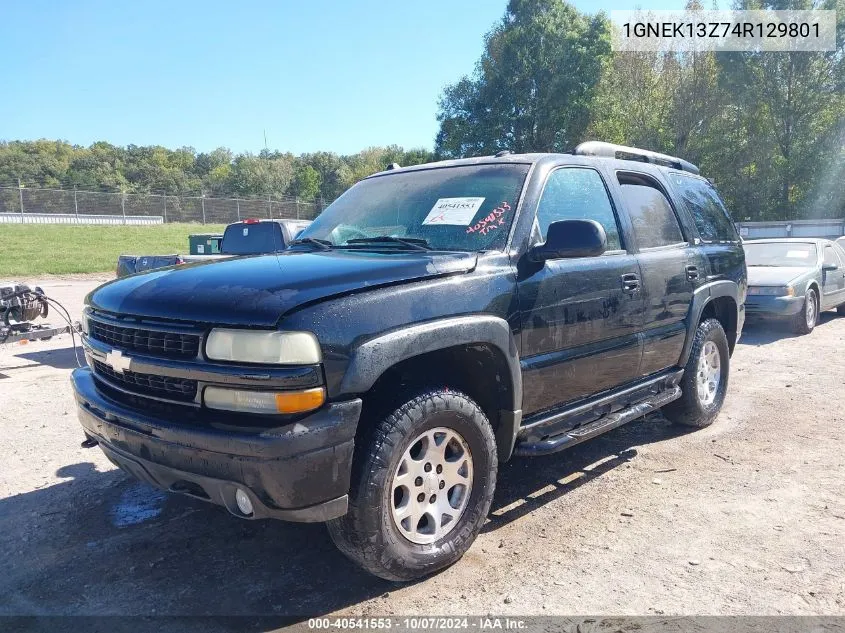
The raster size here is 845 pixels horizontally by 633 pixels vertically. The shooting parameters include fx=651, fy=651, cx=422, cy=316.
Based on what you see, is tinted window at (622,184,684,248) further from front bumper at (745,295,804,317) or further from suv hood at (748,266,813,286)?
suv hood at (748,266,813,286)

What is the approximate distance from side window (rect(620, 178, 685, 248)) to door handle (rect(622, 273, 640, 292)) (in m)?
0.33

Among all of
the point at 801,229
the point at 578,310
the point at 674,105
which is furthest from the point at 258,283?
the point at 674,105

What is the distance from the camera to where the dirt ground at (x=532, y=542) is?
9.36 ft

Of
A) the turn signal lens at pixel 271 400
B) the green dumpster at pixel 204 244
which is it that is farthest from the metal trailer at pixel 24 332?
the green dumpster at pixel 204 244

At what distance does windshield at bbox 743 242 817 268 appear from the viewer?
35.7 feet

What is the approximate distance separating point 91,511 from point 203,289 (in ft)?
6.32

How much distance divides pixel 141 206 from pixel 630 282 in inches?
1670

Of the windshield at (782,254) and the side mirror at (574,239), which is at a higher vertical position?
the side mirror at (574,239)

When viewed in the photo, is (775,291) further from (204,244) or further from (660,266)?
(204,244)

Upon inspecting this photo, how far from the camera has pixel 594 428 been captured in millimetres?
3814

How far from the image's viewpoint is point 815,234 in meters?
19.2

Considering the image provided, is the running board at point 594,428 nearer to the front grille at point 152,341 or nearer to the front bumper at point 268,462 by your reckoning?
the front bumper at point 268,462

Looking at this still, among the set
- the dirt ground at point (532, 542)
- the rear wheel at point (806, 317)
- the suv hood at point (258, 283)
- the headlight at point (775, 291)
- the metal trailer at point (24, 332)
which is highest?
the suv hood at point (258, 283)

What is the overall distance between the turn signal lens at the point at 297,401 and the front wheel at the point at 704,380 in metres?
3.46
